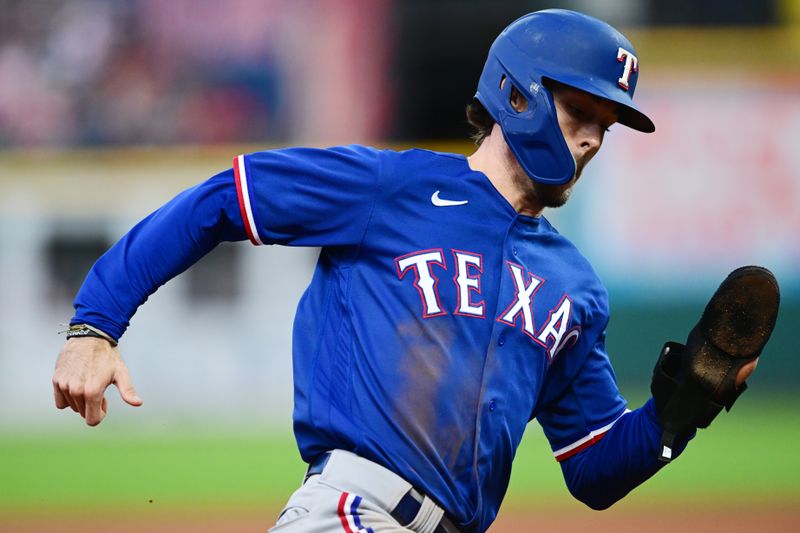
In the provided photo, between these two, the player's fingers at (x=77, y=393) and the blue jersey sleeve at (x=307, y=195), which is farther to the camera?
the blue jersey sleeve at (x=307, y=195)

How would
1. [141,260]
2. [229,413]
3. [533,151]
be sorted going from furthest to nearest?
[229,413]
[533,151]
[141,260]

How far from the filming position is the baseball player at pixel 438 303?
319 cm

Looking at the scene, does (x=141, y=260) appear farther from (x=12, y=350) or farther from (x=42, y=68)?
(x=42, y=68)

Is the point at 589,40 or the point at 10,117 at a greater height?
the point at 589,40

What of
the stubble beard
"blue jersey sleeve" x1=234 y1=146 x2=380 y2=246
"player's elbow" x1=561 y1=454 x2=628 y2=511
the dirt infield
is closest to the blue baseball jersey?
"blue jersey sleeve" x1=234 y1=146 x2=380 y2=246

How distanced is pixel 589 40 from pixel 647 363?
30.2 ft

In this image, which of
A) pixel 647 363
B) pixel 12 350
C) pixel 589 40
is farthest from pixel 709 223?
pixel 589 40

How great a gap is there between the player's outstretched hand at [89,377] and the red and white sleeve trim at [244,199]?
19.5 inches

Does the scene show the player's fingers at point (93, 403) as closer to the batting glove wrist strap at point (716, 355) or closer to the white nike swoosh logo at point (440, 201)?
the white nike swoosh logo at point (440, 201)

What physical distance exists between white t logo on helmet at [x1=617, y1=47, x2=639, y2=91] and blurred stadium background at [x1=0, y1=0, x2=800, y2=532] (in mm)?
7115

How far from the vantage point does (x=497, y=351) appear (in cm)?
332

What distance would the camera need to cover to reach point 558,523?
7.98 metres

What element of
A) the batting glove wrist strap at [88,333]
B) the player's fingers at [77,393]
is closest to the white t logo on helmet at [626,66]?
the batting glove wrist strap at [88,333]

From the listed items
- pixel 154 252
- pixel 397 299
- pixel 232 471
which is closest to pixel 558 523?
pixel 232 471
